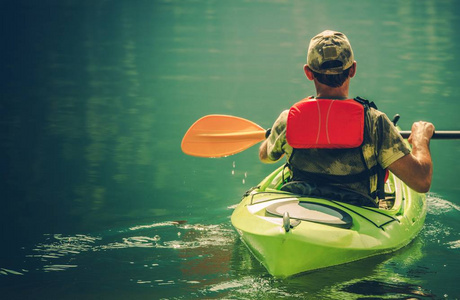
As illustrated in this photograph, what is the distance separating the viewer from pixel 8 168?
19.3 feet

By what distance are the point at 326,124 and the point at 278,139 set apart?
329 mm

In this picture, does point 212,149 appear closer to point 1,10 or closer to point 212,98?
point 212,98

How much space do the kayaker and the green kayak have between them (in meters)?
0.13

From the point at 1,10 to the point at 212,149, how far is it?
41.5 ft

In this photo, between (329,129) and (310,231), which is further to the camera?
(329,129)

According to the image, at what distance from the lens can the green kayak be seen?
2877 mm

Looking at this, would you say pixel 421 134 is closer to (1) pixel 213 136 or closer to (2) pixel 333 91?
(2) pixel 333 91

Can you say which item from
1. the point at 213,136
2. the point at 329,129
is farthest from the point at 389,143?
the point at 213,136

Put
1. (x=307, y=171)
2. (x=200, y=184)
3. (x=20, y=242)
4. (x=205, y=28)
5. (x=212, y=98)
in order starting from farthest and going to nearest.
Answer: (x=205, y=28) → (x=212, y=98) → (x=200, y=184) → (x=20, y=242) → (x=307, y=171)

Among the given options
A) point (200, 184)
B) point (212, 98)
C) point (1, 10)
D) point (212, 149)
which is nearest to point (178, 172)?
point (200, 184)

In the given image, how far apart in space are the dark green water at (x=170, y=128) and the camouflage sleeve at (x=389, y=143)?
1.86 ft

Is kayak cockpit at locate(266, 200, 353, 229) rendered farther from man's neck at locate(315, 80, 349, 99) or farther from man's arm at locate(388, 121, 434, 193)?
man's neck at locate(315, 80, 349, 99)

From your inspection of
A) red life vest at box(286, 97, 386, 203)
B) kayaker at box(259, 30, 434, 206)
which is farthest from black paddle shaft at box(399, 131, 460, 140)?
red life vest at box(286, 97, 386, 203)

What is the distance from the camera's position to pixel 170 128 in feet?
25.3
